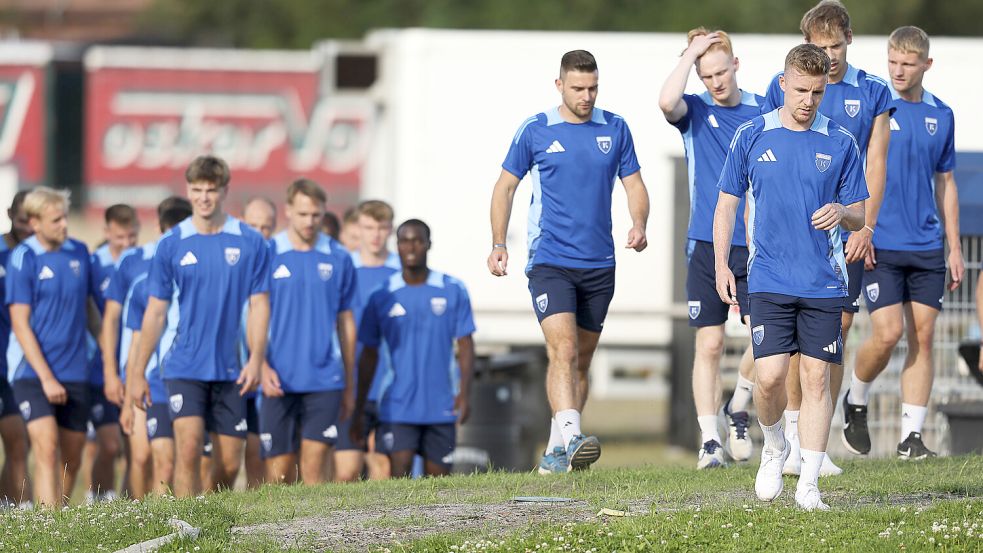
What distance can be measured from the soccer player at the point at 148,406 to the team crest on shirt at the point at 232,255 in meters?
0.47

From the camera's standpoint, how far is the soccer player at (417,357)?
11.4 meters

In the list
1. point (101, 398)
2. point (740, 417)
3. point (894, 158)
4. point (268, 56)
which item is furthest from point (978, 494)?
point (268, 56)

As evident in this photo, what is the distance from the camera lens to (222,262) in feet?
33.1

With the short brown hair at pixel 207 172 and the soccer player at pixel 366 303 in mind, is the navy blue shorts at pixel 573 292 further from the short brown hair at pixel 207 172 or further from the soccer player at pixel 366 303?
the short brown hair at pixel 207 172

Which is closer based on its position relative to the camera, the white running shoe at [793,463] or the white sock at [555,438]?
the white running shoe at [793,463]

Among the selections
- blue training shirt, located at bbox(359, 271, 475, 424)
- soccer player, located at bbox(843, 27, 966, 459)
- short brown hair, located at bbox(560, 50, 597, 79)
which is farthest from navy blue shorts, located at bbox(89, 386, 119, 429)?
soccer player, located at bbox(843, 27, 966, 459)

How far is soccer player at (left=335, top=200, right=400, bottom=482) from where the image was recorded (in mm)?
11609

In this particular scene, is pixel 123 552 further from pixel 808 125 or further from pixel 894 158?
pixel 894 158

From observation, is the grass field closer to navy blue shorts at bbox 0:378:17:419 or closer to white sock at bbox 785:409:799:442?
white sock at bbox 785:409:799:442

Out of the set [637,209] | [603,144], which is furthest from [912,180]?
[603,144]

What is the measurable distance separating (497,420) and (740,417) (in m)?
5.46

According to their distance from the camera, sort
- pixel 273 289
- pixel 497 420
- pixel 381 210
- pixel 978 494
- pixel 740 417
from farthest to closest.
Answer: pixel 497 420 → pixel 381 210 → pixel 273 289 → pixel 740 417 → pixel 978 494

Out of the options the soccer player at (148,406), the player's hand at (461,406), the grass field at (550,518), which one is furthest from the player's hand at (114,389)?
the grass field at (550,518)

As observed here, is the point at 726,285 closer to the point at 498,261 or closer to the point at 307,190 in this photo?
the point at 498,261
